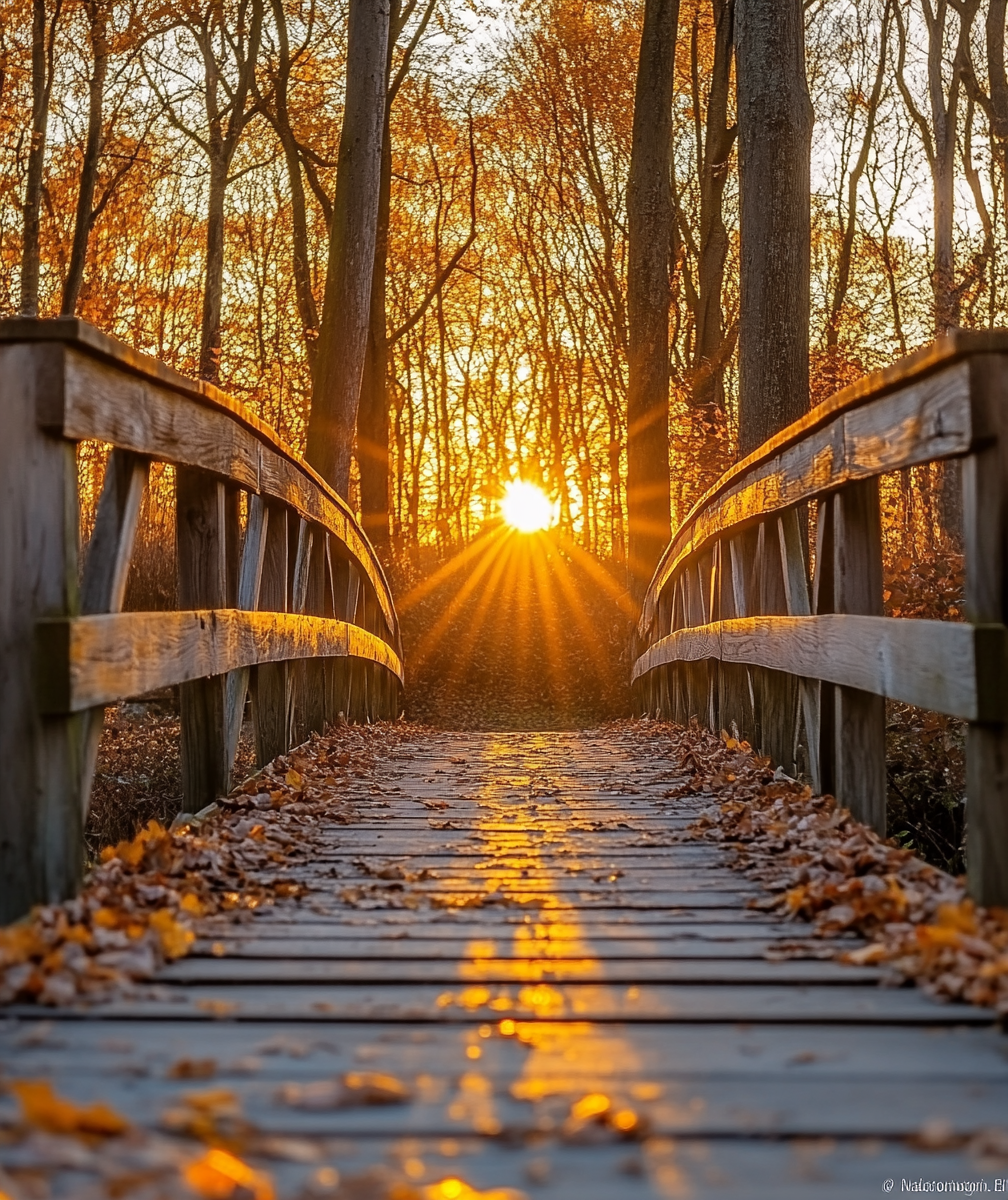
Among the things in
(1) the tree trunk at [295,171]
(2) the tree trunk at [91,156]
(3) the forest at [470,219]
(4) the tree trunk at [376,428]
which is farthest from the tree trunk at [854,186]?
(2) the tree trunk at [91,156]

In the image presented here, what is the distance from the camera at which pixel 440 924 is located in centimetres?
338

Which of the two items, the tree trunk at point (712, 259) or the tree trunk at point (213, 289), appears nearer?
the tree trunk at point (712, 259)

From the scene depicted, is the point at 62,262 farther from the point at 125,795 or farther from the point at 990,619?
the point at 990,619

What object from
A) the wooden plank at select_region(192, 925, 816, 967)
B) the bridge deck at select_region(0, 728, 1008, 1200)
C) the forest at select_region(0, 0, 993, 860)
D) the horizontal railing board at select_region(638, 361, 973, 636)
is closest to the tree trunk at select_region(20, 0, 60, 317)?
the forest at select_region(0, 0, 993, 860)

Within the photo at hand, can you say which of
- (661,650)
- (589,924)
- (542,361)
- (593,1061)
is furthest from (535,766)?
(542,361)

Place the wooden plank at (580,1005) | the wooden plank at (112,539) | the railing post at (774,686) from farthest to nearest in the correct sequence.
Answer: the railing post at (774,686) → the wooden plank at (112,539) → the wooden plank at (580,1005)

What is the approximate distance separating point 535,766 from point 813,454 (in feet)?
11.6

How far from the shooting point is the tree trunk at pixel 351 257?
463 inches

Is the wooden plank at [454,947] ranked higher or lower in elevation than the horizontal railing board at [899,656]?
lower

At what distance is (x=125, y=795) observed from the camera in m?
11.0

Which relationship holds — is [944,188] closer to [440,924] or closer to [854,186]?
[854,186]

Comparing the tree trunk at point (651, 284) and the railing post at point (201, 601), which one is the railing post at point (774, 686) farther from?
the tree trunk at point (651, 284)

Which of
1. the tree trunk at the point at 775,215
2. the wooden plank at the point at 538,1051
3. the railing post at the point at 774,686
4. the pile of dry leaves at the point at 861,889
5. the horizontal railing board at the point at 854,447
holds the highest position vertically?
the tree trunk at the point at 775,215

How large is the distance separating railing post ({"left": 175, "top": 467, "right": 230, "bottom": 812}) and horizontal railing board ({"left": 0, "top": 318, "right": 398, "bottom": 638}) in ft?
0.57
